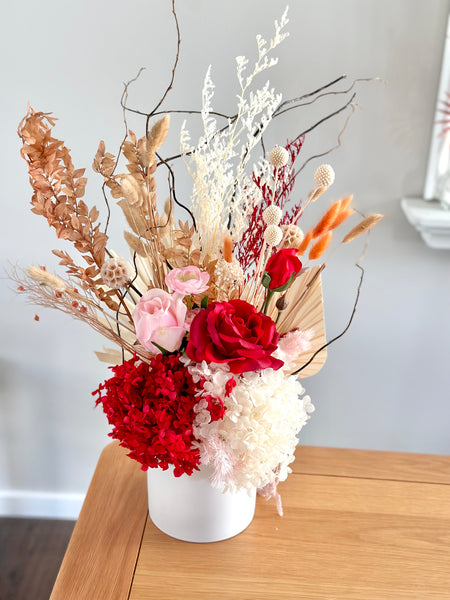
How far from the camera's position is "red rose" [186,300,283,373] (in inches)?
27.4

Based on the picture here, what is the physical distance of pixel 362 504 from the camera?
39.6 inches

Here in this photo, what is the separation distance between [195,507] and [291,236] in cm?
44

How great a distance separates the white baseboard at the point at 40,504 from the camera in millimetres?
1683

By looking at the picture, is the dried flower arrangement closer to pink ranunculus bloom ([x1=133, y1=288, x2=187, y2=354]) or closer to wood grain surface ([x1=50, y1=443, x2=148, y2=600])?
pink ranunculus bloom ([x1=133, y1=288, x2=187, y2=354])

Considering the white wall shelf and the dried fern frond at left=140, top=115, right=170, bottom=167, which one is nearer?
the dried fern frond at left=140, top=115, right=170, bottom=167

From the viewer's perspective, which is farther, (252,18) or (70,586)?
(252,18)

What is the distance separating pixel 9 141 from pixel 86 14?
34cm

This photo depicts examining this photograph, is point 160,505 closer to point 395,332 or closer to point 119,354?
point 119,354

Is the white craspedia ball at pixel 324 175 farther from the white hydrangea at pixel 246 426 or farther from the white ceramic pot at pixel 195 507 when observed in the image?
the white ceramic pot at pixel 195 507

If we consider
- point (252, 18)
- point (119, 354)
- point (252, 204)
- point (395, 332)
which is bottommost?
point (395, 332)

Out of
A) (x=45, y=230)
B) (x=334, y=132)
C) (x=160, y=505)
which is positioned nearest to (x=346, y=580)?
(x=160, y=505)

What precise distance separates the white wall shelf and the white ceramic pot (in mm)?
709

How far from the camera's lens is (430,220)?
1.22 meters

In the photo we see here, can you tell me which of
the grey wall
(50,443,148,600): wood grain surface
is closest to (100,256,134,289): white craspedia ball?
(50,443,148,600): wood grain surface
